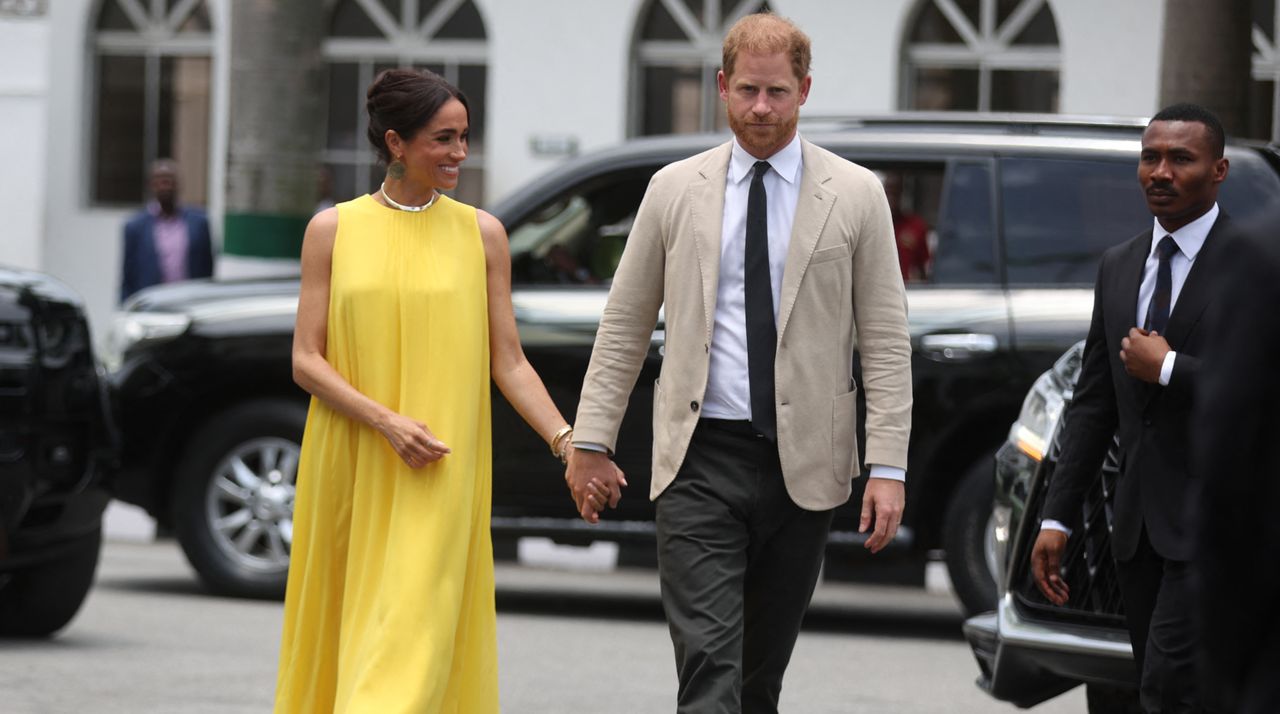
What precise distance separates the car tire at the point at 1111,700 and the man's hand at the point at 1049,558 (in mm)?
1183

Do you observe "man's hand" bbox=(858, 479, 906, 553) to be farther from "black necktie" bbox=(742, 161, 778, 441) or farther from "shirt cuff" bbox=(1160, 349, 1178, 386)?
"shirt cuff" bbox=(1160, 349, 1178, 386)

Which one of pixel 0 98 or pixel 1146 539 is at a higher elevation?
pixel 0 98

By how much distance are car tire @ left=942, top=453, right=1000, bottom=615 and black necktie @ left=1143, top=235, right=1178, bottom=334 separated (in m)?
3.95

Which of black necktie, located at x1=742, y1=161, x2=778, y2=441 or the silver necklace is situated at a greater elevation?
the silver necklace

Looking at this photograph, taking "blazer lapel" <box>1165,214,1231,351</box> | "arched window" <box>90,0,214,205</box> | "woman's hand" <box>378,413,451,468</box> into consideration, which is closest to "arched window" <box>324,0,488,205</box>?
"arched window" <box>90,0,214,205</box>

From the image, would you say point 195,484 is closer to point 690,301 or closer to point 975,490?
point 975,490

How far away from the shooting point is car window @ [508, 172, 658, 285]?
29.5 ft

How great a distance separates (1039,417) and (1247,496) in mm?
4125

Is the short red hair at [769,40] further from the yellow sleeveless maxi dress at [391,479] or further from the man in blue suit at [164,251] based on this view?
the man in blue suit at [164,251]

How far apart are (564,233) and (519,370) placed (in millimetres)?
3946

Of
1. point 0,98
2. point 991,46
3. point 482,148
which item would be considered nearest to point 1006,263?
point 991,46

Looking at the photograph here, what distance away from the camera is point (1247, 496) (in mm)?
2271

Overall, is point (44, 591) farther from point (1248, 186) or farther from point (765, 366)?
point (1248, 186)

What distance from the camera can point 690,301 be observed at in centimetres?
471
